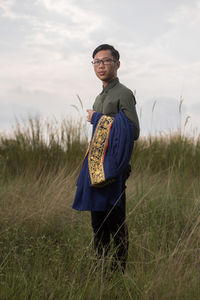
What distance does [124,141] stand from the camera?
224 cm

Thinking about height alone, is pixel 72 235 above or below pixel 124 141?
below

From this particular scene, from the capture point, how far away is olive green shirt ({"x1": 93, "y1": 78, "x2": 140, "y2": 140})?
231cm

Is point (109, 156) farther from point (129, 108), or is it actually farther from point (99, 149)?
point (129, 108)

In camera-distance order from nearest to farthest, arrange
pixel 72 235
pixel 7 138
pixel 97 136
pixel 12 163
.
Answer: pixel 97 136, pixel 72 235, pixel 12 163, pixel 7 138

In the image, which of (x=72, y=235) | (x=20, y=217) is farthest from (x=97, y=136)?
(x=20, y=217)

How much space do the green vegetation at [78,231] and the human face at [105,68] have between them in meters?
0.91

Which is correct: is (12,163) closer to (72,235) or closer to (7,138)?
(7,138)

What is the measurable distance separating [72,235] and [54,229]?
352 mm

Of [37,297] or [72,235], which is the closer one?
[37,297]

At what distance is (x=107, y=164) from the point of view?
7.43 ft

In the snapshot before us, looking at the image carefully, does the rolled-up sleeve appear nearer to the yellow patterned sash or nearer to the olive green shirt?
the olive green shirt

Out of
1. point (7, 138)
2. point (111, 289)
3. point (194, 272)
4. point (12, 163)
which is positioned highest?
point (7, 138)

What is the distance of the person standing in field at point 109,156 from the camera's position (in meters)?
2.26

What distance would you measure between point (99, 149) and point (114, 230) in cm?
61
